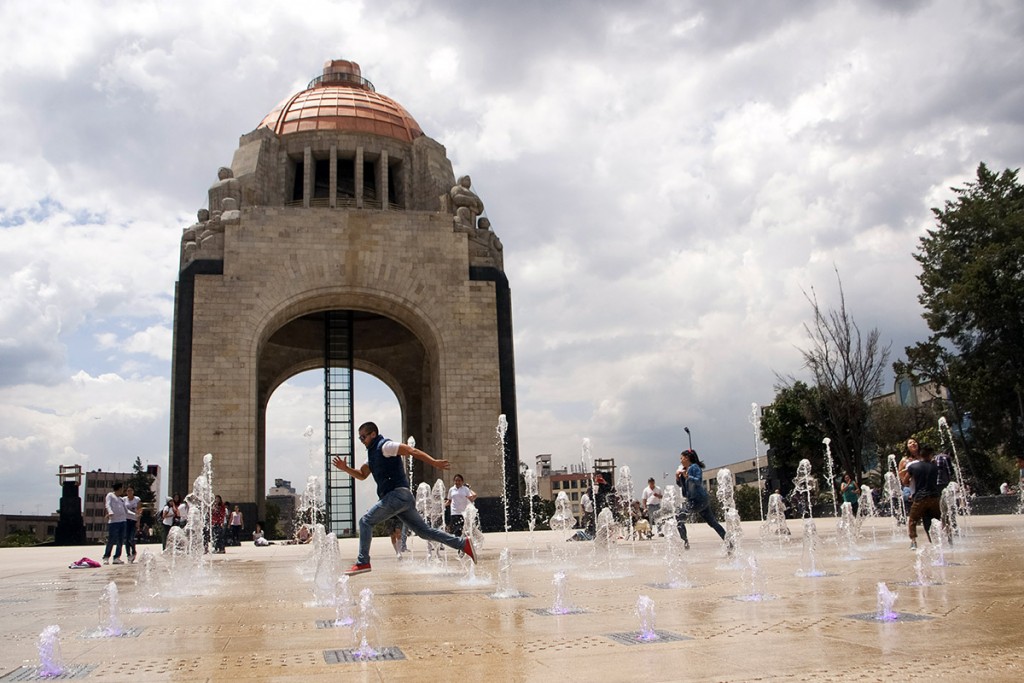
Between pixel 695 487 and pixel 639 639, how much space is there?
6.50 metres

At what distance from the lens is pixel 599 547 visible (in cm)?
1419

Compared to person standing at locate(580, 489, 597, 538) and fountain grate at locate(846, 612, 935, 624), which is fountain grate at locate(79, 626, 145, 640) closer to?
fountain grate at locate(846, 612, 935, 624)

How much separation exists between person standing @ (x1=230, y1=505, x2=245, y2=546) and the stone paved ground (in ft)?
39.8

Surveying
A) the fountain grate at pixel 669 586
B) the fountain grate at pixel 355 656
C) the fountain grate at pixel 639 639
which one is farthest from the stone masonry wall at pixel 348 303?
the fountain grate at pixel 355 656

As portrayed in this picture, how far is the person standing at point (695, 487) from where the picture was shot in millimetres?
10039

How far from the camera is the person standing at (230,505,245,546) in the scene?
19.8 m

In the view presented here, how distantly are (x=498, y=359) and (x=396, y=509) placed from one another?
16297 mm

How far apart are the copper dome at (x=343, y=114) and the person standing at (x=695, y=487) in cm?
1943

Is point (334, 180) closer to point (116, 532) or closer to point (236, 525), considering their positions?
point (236, 525)

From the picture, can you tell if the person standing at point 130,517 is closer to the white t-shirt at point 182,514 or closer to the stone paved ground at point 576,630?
the white t-shirt at point 182,514

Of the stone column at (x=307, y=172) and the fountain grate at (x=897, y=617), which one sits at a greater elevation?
the stone column at (x=307, y=172)

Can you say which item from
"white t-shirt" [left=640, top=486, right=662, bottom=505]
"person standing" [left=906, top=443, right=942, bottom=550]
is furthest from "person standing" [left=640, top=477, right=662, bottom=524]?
"person standing" [left=906, top=443, right=942, bottom=550]

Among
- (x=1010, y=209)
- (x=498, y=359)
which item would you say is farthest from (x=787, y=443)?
(x=498, y=359)

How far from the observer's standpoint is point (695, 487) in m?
10.2
